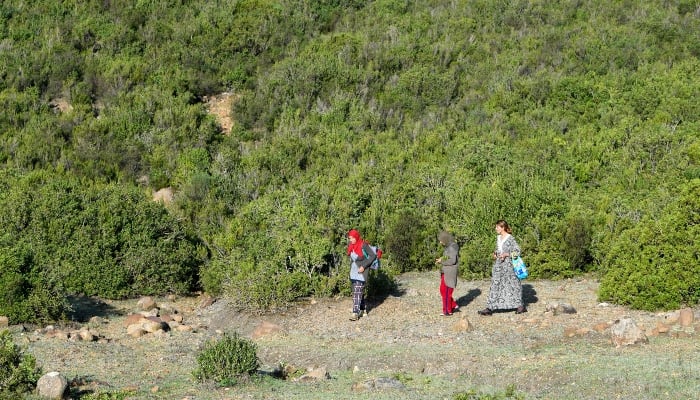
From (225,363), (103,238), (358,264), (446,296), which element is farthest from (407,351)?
(103,238)

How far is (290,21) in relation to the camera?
3238 cm

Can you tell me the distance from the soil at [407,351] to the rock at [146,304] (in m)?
0.50

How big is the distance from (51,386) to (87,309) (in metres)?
6.81

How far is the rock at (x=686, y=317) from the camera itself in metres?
11.4

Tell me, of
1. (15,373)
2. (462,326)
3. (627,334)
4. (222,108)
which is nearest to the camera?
(15,373)

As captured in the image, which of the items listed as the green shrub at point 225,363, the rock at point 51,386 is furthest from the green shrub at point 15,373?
the green shrub at point 225,363

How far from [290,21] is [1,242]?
19.0m

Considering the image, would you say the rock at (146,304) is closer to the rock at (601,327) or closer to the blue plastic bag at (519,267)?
the blue plastic bag at (519,267)

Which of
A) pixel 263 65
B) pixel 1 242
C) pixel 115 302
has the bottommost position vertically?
pixel 115 302

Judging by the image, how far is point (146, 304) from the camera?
1609 cm

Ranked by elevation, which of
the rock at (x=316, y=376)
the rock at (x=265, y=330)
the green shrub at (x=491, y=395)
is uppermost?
the green shrub at (x=491, y=395)

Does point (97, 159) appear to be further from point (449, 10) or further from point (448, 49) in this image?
point (449, 10)

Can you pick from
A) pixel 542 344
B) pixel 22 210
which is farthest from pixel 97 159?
pixel 542 344

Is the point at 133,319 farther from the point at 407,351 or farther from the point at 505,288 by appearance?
the point at 505,288
